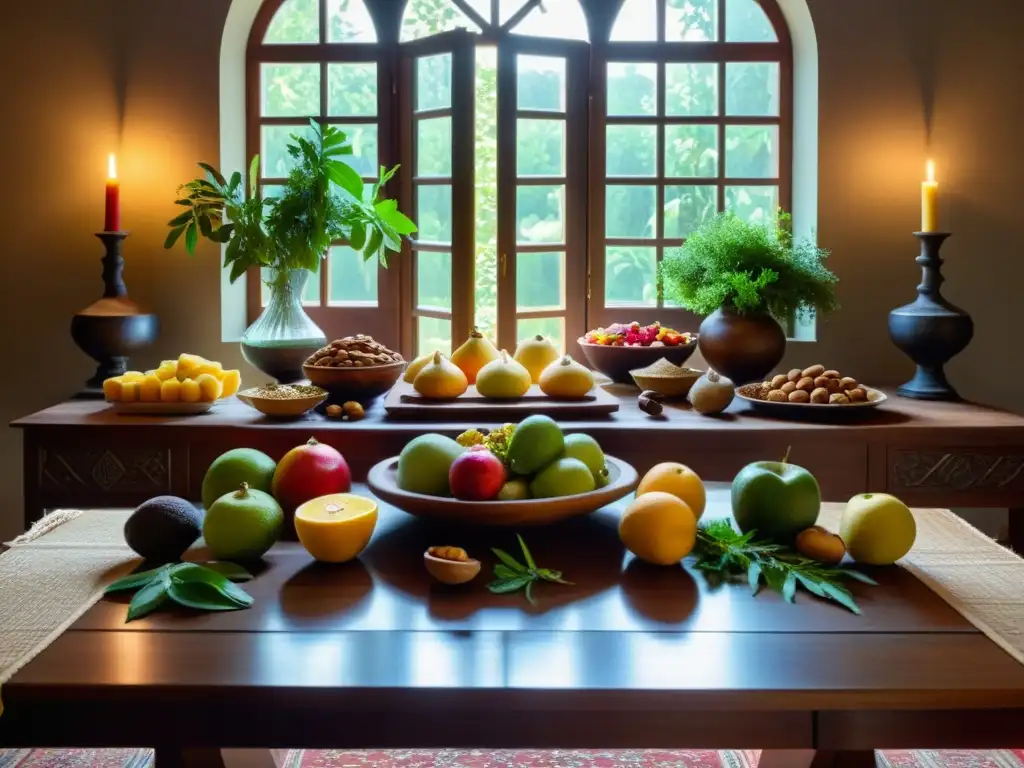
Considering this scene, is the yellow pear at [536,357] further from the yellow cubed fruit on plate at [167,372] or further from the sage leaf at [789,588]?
the sage leaf at [789,588]

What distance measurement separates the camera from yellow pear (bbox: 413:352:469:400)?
278 cm

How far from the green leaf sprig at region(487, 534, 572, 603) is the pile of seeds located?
144 centimetres

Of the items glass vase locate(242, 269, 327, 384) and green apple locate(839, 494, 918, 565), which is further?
glass vase locate(242, 269, 327, 384)

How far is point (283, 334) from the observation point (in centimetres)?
303

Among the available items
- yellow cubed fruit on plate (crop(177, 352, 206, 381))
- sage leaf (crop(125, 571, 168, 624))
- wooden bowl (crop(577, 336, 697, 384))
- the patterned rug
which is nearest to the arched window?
wooden bowl (crop(577, 336, 697, 384))

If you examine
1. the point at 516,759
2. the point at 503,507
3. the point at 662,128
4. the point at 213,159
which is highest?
the point at 662,128

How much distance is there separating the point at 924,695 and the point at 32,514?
7.77 ft

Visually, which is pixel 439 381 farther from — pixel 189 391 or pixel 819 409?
pixel 819 409

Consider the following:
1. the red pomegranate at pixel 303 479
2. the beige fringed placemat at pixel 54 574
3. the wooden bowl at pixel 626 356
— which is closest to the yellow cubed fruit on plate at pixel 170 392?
the beige fringed placemat at pixel 54 574

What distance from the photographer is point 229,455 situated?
5.23 feet

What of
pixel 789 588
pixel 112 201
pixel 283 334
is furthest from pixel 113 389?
pixel 789 588

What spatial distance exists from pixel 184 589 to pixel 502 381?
1.57 m

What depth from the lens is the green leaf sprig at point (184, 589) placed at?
4.08 ft

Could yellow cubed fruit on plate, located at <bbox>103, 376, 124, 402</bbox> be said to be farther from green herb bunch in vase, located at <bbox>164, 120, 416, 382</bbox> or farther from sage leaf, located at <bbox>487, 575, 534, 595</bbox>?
sage leaf, located at <bbox>487, 575, 534, 595</bbox>
